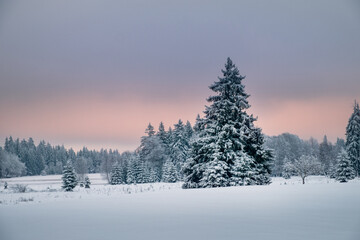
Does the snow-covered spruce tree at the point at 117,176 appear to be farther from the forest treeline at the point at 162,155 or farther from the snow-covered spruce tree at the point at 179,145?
the snow-covered spruce tree at the point at 179,145

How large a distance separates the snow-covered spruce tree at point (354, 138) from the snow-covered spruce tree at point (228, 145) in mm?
30675

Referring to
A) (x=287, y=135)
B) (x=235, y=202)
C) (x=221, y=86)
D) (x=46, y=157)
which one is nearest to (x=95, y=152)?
(x=46, y=157)

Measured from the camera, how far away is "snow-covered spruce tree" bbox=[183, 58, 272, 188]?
22.0 m

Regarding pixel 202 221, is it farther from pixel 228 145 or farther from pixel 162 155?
pixel 162 155

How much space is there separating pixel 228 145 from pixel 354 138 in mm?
36986

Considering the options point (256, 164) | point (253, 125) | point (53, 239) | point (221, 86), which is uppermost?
point (221, 86)

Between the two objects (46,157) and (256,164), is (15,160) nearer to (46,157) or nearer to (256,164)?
(46,157)

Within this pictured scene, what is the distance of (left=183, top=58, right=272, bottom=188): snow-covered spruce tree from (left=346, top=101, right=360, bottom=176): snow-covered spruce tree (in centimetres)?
3067

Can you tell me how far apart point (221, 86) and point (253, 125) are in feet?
15.6

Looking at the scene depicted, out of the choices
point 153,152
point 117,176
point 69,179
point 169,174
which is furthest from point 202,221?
point 153,152

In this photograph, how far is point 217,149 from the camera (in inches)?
875

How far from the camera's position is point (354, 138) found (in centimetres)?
4697

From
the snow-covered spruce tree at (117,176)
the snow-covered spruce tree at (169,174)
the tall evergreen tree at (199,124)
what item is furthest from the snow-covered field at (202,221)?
the snow-covered spruce tree at (117,176)

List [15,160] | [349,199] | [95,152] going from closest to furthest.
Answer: [349,199] < [15,160] < [95,152]
